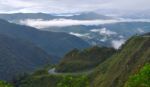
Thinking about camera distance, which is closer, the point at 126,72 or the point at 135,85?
the point at 135,85

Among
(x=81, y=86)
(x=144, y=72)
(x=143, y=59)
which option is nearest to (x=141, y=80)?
(x=144, y=72)

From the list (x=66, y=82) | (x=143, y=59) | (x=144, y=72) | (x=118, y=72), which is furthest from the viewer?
(x=118, y=72)

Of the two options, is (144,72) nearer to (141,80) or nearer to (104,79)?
(141,80)

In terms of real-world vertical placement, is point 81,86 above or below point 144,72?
below

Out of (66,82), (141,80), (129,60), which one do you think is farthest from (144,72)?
(129,60)

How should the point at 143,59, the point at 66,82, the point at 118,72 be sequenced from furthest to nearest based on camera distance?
the point at 118,72
the point at 143,59
the point at 66,82

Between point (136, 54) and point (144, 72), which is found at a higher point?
point (144, 72)

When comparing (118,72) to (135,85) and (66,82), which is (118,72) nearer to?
(66,82)

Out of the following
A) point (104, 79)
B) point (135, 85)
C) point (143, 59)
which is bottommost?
point (104, 79)

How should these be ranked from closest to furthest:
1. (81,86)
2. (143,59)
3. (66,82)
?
(66,82) < (81,86) < (143,59)
